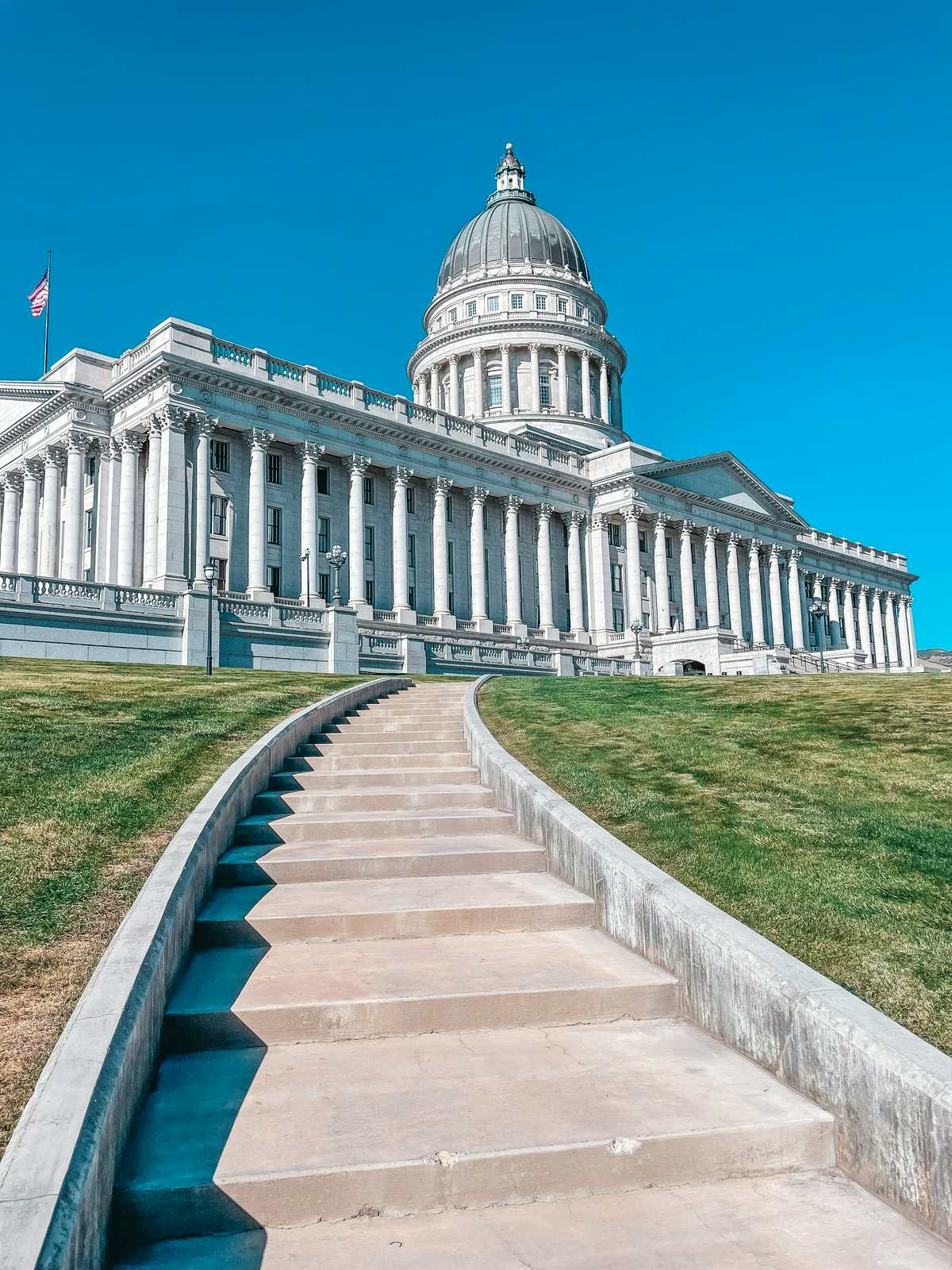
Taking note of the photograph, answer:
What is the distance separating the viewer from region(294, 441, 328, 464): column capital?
56281mm

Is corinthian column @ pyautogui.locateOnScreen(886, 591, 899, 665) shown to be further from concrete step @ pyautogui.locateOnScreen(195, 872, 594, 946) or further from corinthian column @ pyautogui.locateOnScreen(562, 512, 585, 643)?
concrete step @ pyautogui.locateOnScreen(195, 872, 594, 946)

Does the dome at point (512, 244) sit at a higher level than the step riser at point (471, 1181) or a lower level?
higher

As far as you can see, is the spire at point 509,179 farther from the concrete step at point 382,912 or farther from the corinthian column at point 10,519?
the concrete step at point 382,912

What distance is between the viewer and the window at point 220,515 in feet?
174

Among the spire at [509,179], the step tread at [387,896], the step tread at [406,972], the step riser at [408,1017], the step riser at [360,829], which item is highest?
the spire at [509,179]

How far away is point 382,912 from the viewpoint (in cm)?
762

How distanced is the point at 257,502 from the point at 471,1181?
51.9 metres

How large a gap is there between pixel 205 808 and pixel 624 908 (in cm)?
393

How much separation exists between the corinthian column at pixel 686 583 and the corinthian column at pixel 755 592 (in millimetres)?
8775

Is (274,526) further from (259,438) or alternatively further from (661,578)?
(661,578)

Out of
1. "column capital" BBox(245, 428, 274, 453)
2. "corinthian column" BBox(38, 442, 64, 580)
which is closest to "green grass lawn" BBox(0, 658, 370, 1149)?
"column capital" BBox(245, 428, 274, 453)

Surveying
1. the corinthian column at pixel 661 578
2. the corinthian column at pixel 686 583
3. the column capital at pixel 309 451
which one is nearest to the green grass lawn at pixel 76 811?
the column capital at pixel 309 451

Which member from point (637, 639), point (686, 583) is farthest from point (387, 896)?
point (686, 583)

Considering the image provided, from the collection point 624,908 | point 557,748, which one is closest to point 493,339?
point 557,748
